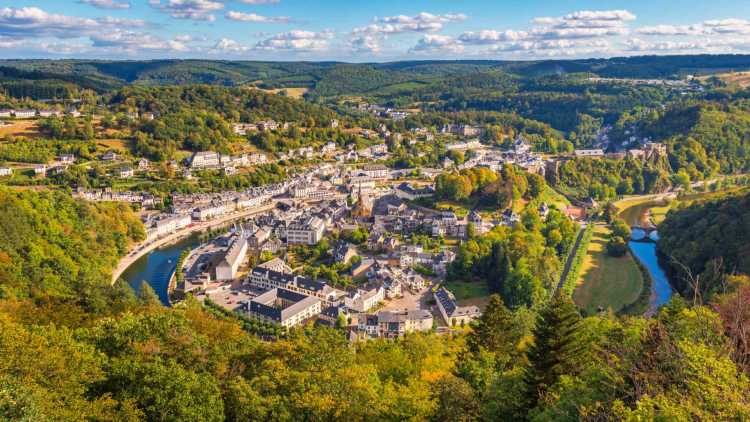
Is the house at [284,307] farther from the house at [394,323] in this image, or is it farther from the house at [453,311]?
the house at [453,311]

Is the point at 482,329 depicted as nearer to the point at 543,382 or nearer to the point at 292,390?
the point at 543,382

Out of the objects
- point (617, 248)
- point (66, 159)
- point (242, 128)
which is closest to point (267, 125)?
point (242, 128)

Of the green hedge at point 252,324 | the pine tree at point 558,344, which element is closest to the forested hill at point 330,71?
the green hedge at point 252,324

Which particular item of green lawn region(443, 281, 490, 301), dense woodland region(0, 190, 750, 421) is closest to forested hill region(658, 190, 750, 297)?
green lawn region(443, 281, 490, 301)

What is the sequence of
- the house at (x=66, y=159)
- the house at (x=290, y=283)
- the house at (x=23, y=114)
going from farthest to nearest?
the house at (x=23, y=114)
the house at (x=66, y=159)
the house at (x=290, y=283)

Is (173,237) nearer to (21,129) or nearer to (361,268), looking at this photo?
(361,268)

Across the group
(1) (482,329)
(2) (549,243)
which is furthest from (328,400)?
(2) (549,243)
